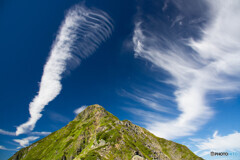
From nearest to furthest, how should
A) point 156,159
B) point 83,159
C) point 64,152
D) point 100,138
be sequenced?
point 83,159, point 100,138, point 156,159, point 64,152

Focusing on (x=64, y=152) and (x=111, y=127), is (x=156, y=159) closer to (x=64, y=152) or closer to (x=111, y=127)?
(x=111, y=127)

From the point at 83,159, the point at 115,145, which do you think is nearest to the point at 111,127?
the point at 115,145

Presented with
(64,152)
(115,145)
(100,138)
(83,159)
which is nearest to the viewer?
(83,159)

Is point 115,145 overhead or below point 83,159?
overhead

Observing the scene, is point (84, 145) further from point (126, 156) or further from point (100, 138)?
point (126, 156)

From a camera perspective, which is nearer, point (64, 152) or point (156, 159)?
point (156, 159)

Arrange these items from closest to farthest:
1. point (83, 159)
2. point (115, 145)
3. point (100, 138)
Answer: point (83, 159) < point (115, 145) < point (100, 138)

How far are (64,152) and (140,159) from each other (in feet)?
426

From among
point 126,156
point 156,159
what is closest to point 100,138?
point 126,156

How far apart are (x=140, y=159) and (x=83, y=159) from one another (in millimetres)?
53085

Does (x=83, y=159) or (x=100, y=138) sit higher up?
(x=100, y=138)

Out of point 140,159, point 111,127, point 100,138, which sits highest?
point 111,127

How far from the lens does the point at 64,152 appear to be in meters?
199

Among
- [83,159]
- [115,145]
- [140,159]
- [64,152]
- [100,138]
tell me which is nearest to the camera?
[83,159]
